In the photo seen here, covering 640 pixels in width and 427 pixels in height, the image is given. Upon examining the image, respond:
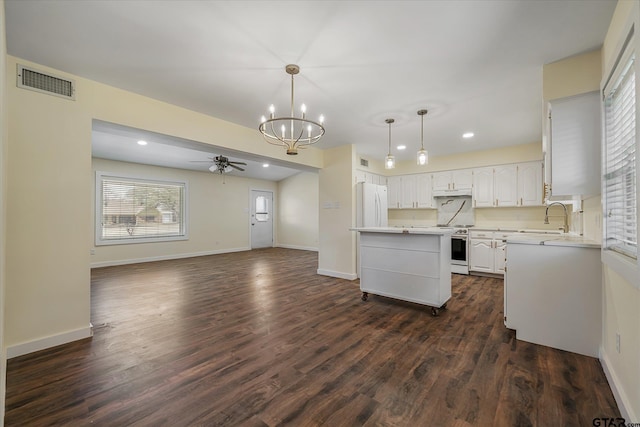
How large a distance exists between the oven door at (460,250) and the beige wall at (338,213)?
2.23m

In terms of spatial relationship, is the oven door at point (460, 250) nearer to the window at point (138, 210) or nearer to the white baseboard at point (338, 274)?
the white baseboard at point (338, 274)

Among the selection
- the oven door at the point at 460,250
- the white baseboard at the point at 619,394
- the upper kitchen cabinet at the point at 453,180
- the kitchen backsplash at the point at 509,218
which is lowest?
the white baseboard at the point at 619,394

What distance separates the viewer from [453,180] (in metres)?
5.94

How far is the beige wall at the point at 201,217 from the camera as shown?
6.59 m

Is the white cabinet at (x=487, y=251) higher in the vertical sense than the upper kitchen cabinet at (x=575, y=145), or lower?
lower

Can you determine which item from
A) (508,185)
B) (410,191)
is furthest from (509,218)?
(410,191)

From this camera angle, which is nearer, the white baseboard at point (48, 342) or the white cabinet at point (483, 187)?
the white baseboard at point (48, 342)

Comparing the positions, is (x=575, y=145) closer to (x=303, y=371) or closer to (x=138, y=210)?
(x=303, y=371)

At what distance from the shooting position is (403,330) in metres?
2.85

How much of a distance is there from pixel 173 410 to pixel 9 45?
3164 millimetres

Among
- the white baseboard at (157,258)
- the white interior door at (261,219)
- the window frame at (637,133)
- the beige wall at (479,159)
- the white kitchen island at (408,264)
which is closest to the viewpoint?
the window frame at (637,133)

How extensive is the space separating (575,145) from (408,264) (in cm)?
201

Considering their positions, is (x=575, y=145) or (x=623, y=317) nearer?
(x=623, y=317)

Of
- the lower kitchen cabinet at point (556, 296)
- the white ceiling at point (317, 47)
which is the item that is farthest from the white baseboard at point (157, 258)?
the lower kitchen cabinet at point (556, 296)
